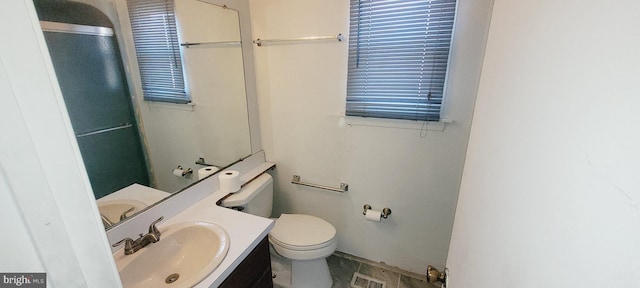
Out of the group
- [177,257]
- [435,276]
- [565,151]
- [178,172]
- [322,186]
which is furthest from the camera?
[322,186]

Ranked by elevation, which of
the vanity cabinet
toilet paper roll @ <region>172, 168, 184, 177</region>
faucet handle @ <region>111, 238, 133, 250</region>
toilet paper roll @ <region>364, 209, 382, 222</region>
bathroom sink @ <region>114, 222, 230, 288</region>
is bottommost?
toilet paper roll @ <region>364, 209, 382, 222</region>

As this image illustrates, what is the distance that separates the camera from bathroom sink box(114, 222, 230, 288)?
91 cm

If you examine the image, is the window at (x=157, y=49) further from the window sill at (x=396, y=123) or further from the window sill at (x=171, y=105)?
the window sill at (x=396, y=123)

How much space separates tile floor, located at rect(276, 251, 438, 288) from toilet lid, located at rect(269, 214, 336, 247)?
18.7 inches

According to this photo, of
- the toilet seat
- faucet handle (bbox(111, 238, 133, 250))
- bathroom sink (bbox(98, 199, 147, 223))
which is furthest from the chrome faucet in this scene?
the toilet seat

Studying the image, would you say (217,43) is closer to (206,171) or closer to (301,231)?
(206,171)

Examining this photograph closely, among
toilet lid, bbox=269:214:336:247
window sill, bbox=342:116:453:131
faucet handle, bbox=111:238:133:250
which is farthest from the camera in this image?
toilet lid, bbox=269:214:336:247

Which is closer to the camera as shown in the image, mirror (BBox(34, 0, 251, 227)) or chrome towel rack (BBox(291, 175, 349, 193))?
mirror (BBox(34, 0, 251, 227))

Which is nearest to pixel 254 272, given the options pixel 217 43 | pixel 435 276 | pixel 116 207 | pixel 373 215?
pixel 116 207

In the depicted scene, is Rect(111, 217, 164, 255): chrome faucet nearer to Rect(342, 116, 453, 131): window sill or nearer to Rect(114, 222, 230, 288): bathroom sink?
Rect(114, 222, 230, 288): bathroom sink

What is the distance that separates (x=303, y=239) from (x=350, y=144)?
71cm

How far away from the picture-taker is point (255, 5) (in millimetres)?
1665

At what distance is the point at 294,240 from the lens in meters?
Answer: 1.58

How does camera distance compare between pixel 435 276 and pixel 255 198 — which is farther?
pixel 255 198
